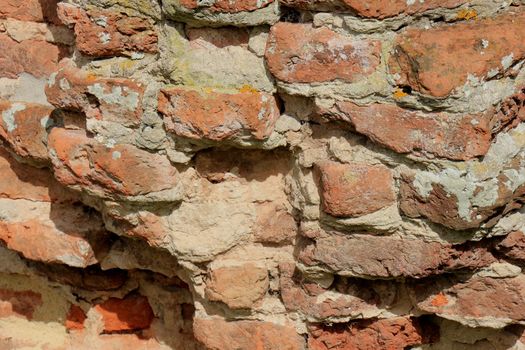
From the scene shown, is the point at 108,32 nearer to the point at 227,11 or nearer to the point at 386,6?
the point at 227,11

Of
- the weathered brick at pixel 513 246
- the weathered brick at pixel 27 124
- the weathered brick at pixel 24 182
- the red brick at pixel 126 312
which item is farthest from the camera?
the red brick at pixel 126 312

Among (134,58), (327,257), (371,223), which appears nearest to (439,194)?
(371,223)

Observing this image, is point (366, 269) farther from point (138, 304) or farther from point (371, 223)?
point (138, 304)

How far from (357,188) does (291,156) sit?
0.77ft

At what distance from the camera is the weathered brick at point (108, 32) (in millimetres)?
1805

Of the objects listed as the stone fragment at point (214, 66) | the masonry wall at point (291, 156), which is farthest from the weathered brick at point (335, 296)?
the stone fragment at point (214, 66)

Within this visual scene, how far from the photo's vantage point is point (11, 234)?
2195 mm

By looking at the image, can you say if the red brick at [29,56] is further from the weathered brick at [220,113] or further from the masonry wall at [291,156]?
the weathered brick at [220,113]

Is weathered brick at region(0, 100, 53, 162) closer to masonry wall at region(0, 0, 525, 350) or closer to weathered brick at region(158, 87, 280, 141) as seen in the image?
masonry wall at region(0, 0, 525, 350)

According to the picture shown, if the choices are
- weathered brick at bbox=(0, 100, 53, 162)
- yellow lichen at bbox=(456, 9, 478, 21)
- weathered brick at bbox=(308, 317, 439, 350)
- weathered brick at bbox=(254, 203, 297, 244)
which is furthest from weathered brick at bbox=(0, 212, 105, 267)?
yellow lichen at bbox=(456, 9, 478, 21)

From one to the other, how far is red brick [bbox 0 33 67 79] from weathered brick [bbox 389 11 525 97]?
0.99 m

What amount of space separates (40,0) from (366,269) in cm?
111

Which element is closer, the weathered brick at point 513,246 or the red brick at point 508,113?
the red brick at point 508,113

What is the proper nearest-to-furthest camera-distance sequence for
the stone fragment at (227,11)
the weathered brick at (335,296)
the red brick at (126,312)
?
the stone fragment at (227,11) < the weathered brick at (335,296) < the red brick at (126,312)
